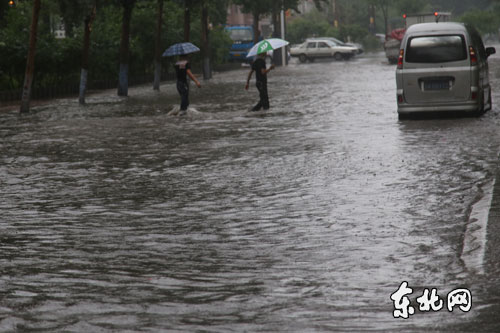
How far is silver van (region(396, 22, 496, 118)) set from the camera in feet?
64.1

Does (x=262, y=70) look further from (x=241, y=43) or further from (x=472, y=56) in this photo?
(x=241, y=43)

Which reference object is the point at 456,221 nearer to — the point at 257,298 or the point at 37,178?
the point at 257,298

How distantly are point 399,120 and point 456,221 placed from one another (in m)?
11.0

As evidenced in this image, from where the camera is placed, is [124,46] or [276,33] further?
[276,33]

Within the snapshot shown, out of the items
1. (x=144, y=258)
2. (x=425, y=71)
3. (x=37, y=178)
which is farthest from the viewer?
A: (x=425, y=71)

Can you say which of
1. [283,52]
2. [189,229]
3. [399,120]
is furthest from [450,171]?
[283,52]

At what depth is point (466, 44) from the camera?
1977 cm

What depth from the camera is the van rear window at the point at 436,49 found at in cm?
1973

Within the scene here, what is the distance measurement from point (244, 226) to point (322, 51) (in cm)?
6357

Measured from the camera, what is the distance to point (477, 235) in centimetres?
839

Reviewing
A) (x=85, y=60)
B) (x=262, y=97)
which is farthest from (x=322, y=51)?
(x=262, y=97)

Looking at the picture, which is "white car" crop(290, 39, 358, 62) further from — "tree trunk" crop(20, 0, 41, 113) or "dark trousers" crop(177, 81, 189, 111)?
"dark trousers" crop(177, 81, 189, 111)

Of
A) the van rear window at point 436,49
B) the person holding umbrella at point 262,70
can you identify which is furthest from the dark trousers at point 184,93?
the van rear window at point 436,49

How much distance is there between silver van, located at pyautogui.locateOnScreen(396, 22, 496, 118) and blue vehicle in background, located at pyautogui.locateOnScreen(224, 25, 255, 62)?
43753 millimetres
